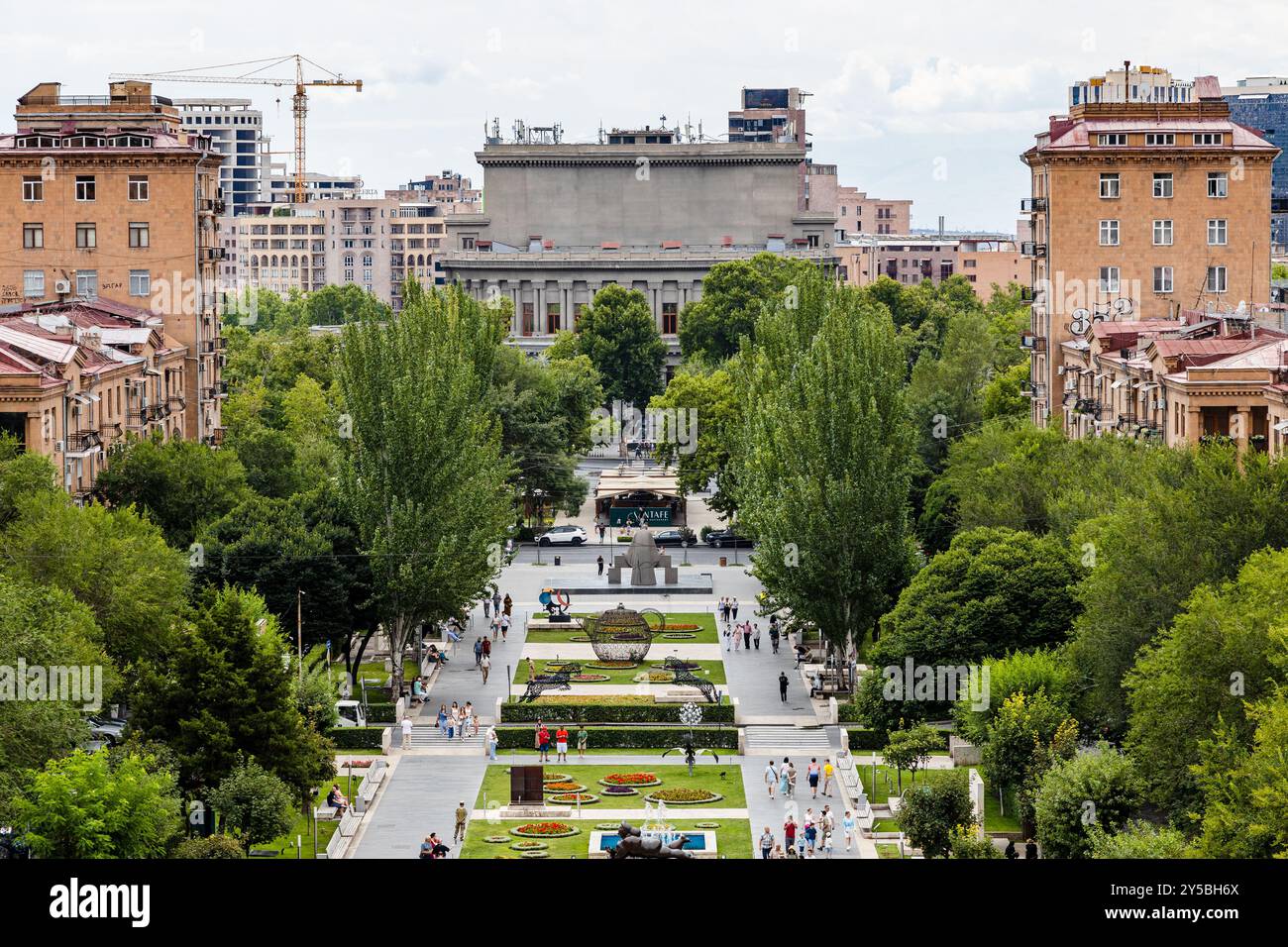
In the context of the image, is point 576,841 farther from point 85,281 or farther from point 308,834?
point 85,281

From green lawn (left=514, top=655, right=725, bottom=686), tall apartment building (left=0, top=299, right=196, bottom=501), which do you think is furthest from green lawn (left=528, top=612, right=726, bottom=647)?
tall apartment building (left=0, top=299, right=196, bottom=501)

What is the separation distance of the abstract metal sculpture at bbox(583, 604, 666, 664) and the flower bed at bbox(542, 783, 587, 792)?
15.4 m

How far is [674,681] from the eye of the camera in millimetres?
67375

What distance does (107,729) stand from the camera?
51.2 meters

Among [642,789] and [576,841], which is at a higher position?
[642,789]

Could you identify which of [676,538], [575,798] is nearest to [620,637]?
[575,798]

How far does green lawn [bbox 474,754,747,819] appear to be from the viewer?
52.6 metres

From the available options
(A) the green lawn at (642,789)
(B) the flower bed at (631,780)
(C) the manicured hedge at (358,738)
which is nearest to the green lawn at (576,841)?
(A) the green lawn at (642,789)

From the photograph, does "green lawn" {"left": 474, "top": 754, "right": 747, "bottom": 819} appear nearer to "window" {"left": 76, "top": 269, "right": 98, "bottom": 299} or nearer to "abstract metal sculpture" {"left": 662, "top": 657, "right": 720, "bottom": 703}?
"abstract metal sculpture" {"left": 662, "top": 657, "right": 720, "bottom": 703}

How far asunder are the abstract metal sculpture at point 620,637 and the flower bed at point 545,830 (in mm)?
20083

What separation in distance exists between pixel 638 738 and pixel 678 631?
18801 millimetres

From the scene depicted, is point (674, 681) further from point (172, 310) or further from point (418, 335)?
point (172, 310)
